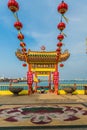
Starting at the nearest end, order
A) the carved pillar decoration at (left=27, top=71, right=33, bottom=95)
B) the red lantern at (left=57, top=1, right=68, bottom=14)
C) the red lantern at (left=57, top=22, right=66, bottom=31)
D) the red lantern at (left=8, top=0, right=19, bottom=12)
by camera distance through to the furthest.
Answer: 1. the red lantern at (left=57, top=1, right=68, bottom=14)
2. the red lantern at (left=8, top=0, right=19, bottom=12)
3. the red lantern at (left=57, top=22, right=66, bottom=31)
4. the carved pillar decoration at (left=27, top=71, right=33, bottom=95)

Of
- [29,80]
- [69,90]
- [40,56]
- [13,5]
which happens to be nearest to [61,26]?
[13,5]

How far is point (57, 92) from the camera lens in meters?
21.7

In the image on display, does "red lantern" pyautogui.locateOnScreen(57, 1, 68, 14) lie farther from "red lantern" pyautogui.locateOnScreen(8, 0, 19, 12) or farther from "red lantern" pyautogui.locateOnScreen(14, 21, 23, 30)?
"red lantern" pyautogui.locateOnScreen(14, 21, 23, 30)

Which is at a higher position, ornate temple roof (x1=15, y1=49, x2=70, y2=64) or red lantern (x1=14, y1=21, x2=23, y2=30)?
red lantern (x1=14, y1=21, x2=23, y2=30)

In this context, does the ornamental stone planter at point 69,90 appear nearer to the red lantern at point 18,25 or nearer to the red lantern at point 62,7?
the red lantern at point 18,25

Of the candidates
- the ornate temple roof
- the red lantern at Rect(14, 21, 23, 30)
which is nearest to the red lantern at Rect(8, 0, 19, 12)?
the red lantern at Rect(14, 21, 23, 30)

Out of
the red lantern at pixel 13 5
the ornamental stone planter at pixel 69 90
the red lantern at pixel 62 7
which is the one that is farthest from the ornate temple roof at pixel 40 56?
the red lantern at pixel 62 7

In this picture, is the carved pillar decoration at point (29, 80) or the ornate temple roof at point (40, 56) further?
the ornate temple roof at point (40, 56)

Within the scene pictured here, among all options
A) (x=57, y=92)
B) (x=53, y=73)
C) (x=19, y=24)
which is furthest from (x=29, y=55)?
(x=19, y=24)

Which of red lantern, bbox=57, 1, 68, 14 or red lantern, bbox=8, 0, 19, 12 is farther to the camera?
red lantern, bbox=8, 0, 19, 12

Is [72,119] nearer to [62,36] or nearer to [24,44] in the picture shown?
[62,36]

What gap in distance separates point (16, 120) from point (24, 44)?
10044 millimetres

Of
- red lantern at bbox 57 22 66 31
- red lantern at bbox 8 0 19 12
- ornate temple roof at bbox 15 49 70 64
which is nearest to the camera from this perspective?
red lantern at bbox 8 0 19 12

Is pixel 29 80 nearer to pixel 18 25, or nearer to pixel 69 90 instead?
pixel 69 90
